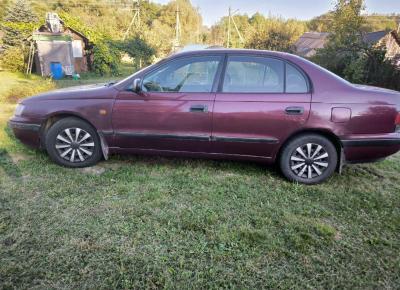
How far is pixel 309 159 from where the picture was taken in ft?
11.8

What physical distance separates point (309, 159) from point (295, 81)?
3.18ft

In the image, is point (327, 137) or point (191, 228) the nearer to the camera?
point (191, 228)

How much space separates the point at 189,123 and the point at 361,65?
1015cm

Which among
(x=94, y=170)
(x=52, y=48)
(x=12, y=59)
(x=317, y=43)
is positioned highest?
(x=317, y=43)

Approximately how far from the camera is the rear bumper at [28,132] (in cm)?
386

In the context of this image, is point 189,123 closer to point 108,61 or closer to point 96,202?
point 96,202

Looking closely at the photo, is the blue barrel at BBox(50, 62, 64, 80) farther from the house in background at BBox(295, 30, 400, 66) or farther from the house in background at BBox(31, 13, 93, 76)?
the house in background at BBox(295, 30, 400, 66)

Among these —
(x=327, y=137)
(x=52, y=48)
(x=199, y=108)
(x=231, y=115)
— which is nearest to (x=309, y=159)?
(x=327, y=137)

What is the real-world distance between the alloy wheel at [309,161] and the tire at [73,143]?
2544 mm

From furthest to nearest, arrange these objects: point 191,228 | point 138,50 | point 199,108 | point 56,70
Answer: point 138,50, point 56,70, point 199,108, point 191,228

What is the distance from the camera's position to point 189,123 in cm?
361

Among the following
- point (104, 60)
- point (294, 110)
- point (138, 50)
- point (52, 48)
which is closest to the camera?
point (294, 110)

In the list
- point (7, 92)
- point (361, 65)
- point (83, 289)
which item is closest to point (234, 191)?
point (83, 289)

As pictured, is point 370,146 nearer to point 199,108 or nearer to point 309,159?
point 309,159
